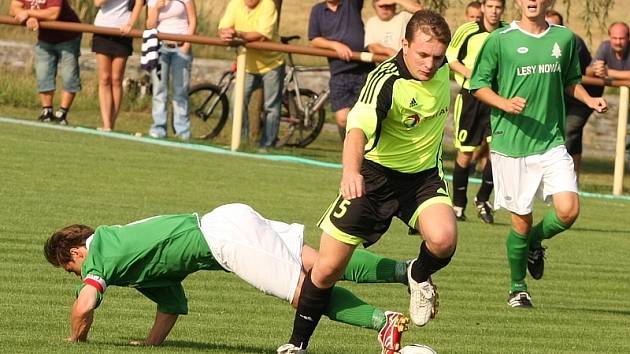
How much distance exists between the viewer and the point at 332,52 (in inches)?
765

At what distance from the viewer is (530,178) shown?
11.1 meters

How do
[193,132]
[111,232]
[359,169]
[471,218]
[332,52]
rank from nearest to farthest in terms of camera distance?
[359,169] → [111,232] → [471,218] → [332,52] → [193,132]

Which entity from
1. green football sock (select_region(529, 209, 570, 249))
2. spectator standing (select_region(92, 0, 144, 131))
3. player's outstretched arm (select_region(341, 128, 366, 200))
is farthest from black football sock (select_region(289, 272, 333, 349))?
spectator standing (select_region(92, 0, 144, 131))

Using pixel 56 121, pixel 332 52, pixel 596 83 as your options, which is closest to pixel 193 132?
pixel 56 121

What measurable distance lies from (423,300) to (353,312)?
39 centimetres

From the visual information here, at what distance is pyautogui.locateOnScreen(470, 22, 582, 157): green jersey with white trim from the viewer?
36.0ft

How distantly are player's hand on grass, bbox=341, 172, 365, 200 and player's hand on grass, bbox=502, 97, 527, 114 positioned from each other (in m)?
3.05

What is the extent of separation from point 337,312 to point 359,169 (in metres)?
0.85

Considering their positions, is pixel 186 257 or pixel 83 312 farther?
pixel 186 257

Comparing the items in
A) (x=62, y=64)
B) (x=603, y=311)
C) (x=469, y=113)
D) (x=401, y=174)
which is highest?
(x=401, y=174)

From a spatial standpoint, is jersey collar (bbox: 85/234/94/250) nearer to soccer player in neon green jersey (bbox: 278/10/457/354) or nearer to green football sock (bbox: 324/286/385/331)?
soccer player in neon green jersey (bbox: 278/10/457/354)

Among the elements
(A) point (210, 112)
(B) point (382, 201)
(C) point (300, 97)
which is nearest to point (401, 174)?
(B) point (382, 201)

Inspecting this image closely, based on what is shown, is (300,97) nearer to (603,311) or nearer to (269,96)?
(269,96)

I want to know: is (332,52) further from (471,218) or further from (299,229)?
(299,229)
